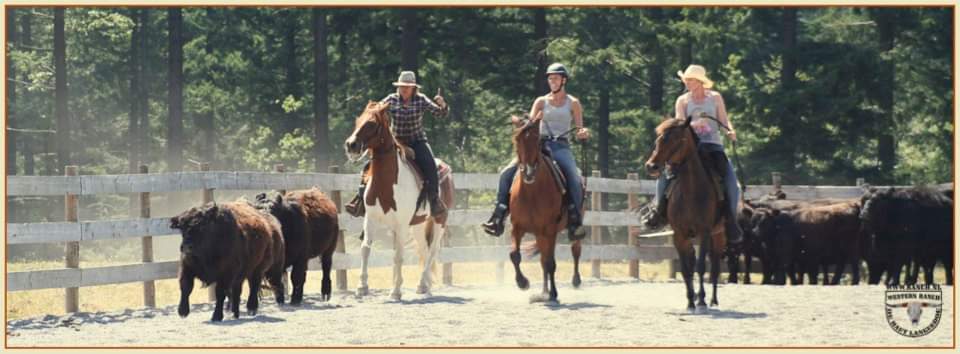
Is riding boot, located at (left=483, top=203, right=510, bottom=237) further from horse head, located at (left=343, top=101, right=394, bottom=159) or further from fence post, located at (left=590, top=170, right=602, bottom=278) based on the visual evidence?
fence post, located at (left=590, top=170, right=602, bottom=278)

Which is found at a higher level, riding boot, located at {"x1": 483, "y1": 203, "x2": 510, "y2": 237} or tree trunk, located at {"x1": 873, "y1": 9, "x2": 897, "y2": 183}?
tree trunk, located at {"x1": 873, "y1": 9, "x2": 897, "y2": 183}

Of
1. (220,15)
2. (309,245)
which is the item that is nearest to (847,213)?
(309,245)

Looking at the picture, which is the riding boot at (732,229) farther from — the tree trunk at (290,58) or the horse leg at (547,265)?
the tree trunk at (290,58)

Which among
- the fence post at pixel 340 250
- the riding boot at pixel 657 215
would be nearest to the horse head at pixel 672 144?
the riding boot at pixel 657 215

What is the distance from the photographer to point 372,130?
1731 centimetres

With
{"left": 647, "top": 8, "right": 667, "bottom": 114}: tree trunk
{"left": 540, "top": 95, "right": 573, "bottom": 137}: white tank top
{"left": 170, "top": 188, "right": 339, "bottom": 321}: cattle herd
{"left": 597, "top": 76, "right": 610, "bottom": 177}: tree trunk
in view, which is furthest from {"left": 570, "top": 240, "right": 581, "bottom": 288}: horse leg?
{"left": 597, "top": 76, "right": 610, "bottom": 177}: tree trunk

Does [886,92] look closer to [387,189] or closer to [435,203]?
[435,203]

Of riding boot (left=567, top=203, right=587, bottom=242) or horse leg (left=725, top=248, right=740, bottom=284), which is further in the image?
horse leg (left=725, top=248, right=740, bottom=284)

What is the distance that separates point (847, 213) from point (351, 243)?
19433mm

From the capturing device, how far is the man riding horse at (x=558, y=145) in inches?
690

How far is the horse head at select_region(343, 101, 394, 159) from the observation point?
1717 centimetres

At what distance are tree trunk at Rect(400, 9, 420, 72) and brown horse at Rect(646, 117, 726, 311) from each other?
23.2 metres

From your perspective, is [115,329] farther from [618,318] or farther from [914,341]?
[914,341]

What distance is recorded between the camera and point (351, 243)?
1625 inches
